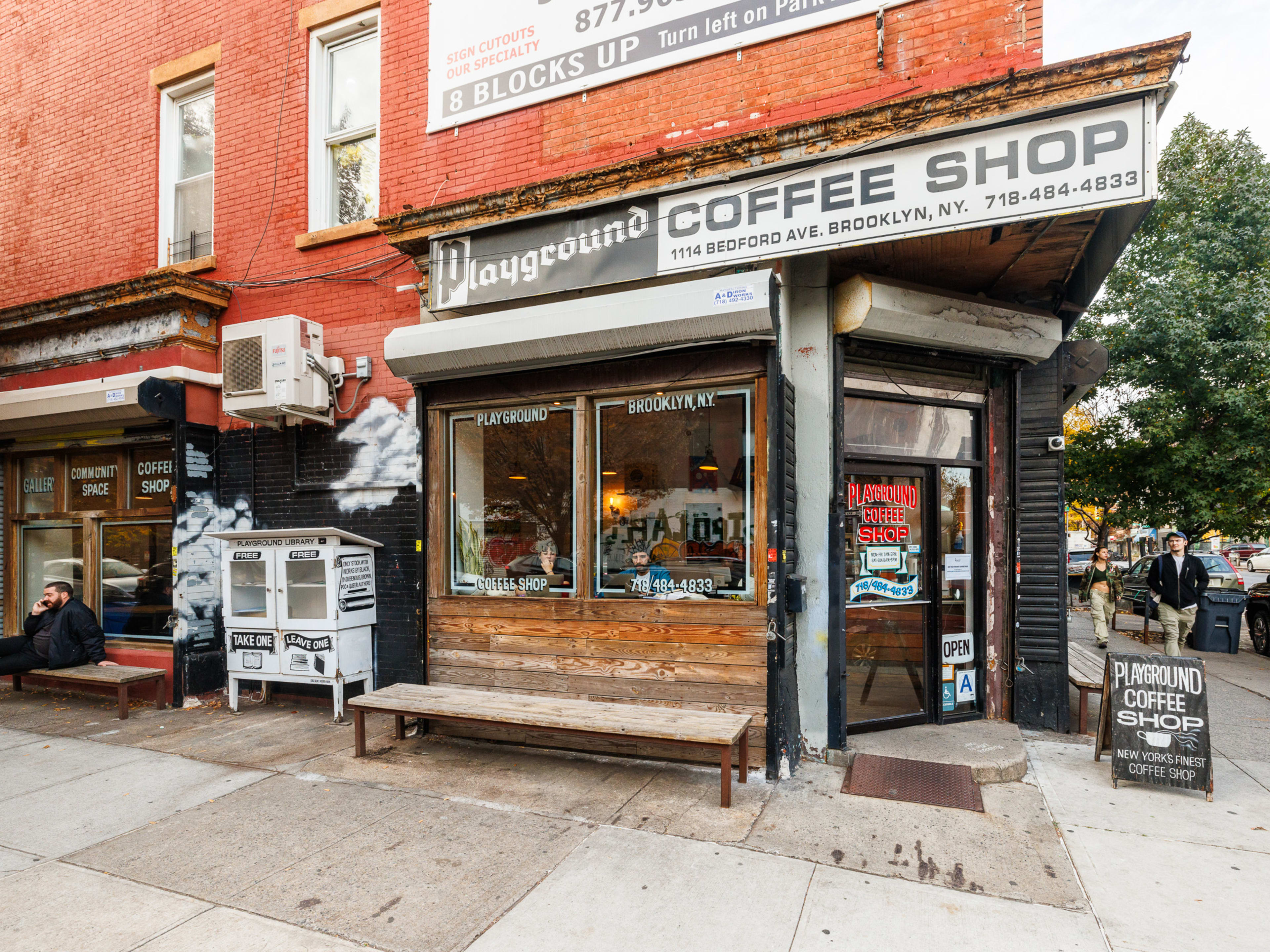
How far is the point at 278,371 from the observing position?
23.3ft

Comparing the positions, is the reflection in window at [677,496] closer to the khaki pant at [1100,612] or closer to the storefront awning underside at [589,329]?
the storefront awning underside at [589,329]

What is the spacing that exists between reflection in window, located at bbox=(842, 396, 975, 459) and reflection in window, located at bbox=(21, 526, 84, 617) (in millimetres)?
9258

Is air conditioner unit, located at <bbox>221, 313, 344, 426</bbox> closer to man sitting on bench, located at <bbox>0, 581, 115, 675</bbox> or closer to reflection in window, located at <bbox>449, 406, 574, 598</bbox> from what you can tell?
reflection in window, located at <bbox>449, 406, 574, 598</bbox>

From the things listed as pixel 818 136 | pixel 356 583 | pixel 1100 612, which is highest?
pixel 818 136

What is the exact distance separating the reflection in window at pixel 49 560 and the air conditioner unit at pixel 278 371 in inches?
143

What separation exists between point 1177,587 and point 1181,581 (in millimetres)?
91

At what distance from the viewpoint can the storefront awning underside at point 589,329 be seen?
16.6ft

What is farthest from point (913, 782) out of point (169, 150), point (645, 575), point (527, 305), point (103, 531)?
point (169, 150)

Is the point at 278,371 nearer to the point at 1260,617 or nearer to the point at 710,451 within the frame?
the point at 710,451

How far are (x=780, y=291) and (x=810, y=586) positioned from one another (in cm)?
227

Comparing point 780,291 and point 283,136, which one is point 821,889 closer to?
point 780,291

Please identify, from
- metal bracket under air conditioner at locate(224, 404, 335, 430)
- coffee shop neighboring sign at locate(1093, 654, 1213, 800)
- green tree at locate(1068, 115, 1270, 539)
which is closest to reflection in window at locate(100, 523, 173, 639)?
metal bracket under air conditioner at locate(224, 404, 335, 430)

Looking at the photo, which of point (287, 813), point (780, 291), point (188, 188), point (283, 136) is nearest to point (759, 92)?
point (780, 291)

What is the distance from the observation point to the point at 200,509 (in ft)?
26.0
